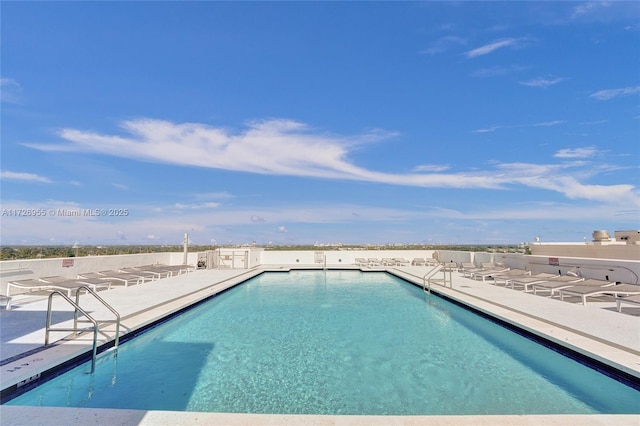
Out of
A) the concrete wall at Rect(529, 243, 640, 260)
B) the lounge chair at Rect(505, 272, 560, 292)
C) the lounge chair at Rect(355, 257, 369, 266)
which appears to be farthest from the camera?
the lounge chair at Rect(355, 257, 369, 266)

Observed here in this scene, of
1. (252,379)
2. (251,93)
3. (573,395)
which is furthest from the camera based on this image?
(251,93)

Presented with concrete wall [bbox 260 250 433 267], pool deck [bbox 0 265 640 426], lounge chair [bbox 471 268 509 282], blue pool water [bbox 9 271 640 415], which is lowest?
blue pool water [bbox 9 271 640 415]

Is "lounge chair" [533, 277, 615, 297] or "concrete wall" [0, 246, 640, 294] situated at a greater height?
"concrete wall" [0, 246, 640, 294]

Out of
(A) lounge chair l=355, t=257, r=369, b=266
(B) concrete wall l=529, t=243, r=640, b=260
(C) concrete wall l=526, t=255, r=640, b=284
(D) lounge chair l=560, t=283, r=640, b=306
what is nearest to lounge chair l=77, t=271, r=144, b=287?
(A) lounge chair l=355, t=257, r=369, b=266

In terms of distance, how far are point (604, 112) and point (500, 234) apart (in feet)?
43.8

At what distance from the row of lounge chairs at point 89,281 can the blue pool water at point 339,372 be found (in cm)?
180

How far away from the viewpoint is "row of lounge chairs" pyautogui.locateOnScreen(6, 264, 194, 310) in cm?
664

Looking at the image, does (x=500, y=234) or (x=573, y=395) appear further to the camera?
(x=500, y=234)

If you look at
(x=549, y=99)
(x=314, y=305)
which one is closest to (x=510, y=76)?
(x=549, y=99)

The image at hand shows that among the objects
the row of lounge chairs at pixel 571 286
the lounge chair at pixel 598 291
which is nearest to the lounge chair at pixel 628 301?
the row of lounge chairs at pixel 571 286

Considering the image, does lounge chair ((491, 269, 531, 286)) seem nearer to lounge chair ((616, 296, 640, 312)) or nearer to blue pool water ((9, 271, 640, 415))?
lounge chair ((616, 296, 640, 312))

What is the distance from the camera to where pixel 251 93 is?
15117 millimetres

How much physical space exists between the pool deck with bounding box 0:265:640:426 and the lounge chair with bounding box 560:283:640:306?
20cm

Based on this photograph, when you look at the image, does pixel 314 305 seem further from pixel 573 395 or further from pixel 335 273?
pixel 335 273
